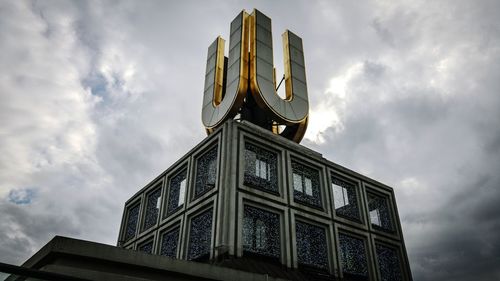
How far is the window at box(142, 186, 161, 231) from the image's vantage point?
30109mm

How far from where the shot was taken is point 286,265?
71.8 feet

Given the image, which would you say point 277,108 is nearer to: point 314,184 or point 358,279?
point 314,184

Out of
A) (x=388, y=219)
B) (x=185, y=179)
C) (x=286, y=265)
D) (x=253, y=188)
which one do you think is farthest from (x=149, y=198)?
(x=388, y=219)

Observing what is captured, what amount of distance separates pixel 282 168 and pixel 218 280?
11796 mm

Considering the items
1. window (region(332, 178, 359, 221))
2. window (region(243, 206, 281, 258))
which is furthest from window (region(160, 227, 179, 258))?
window (region(332, 178, 359, 221))

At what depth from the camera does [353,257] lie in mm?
26406

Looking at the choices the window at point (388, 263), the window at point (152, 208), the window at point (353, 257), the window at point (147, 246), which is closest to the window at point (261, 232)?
the window at point (353, 257)

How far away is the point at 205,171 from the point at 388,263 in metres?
15.8

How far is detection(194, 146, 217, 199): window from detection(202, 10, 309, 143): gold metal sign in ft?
13.2

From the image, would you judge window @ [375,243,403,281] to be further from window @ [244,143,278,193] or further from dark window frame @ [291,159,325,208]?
window @ [244,143,278,193]

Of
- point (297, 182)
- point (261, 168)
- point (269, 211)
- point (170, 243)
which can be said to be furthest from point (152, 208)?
point (297, 182)

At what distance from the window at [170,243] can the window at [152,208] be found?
2.74 m

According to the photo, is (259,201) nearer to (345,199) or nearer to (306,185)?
(306,185)

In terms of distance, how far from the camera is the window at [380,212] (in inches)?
1204
